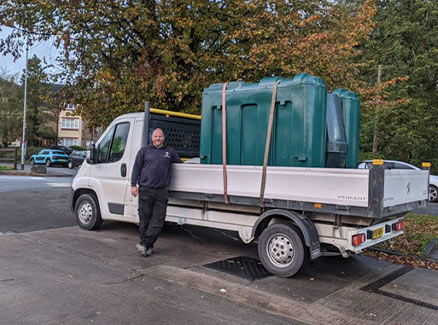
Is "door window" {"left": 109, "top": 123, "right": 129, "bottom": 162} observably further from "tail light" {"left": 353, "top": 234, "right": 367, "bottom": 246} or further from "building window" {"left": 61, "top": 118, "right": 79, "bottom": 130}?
"building window" {"left": 61, "top": 118, "right": 79, "bottom": 130}

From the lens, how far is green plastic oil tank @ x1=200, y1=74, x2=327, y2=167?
5793 millimetres

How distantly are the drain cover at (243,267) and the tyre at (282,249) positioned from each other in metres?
0.20

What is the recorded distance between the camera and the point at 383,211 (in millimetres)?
4992

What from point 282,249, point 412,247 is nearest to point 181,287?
point 282,249

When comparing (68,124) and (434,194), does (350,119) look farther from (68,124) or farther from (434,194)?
(68,124)

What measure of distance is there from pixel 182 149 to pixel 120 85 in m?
3.13

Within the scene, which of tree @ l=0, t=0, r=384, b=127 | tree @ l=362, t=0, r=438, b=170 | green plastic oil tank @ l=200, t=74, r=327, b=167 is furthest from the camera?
tree @ l=362, t=0, r=438, b=170

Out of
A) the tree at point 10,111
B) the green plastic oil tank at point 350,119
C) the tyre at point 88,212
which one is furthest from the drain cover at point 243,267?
the tree at point 10,111

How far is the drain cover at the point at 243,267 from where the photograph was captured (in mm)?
5676

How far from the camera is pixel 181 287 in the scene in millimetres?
5027

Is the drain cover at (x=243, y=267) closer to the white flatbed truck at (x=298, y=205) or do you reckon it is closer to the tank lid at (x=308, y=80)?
the white flatbed truck at (x=298, y=205)

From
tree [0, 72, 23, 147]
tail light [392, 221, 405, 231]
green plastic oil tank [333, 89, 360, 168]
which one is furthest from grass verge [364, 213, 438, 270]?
tree [0, 72, 23, 147]

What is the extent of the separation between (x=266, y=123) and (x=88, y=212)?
4.12m

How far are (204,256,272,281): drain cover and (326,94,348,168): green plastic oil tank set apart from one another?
5.91ft
